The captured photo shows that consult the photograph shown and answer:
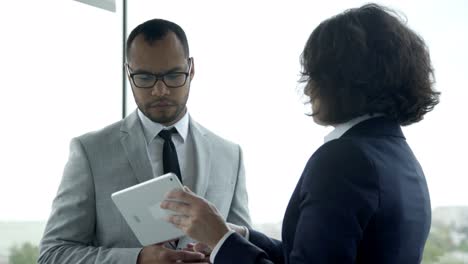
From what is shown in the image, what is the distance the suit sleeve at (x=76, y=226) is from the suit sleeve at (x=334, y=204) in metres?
0.73

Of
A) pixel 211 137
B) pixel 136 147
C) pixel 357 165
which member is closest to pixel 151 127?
pixel 136 147

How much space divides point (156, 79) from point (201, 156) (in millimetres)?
298

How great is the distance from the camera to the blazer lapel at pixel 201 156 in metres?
2.00

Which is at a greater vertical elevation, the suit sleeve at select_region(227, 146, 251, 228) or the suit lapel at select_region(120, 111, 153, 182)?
the suit lapel at select_region(120, 111, 153, 182)

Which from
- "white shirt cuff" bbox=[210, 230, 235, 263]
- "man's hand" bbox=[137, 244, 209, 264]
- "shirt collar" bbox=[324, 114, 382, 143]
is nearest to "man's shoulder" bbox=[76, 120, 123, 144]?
"man's hand" bbox=[137, 244, 209, 264]

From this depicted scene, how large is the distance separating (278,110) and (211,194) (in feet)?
3.64

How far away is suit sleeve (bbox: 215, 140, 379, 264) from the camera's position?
1.14 metres

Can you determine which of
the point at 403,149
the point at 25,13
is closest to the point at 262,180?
the point at 25,13

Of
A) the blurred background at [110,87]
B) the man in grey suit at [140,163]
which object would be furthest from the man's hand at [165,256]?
the blurred background at [110,87]

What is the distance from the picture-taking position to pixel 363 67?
1265 millimetres

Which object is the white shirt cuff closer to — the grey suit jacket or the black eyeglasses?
the grey suit jacket

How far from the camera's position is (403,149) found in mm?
1342

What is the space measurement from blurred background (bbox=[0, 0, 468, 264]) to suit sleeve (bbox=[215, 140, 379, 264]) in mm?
1560

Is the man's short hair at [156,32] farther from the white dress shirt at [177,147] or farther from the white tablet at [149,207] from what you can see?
the white tablet at [149,207]
